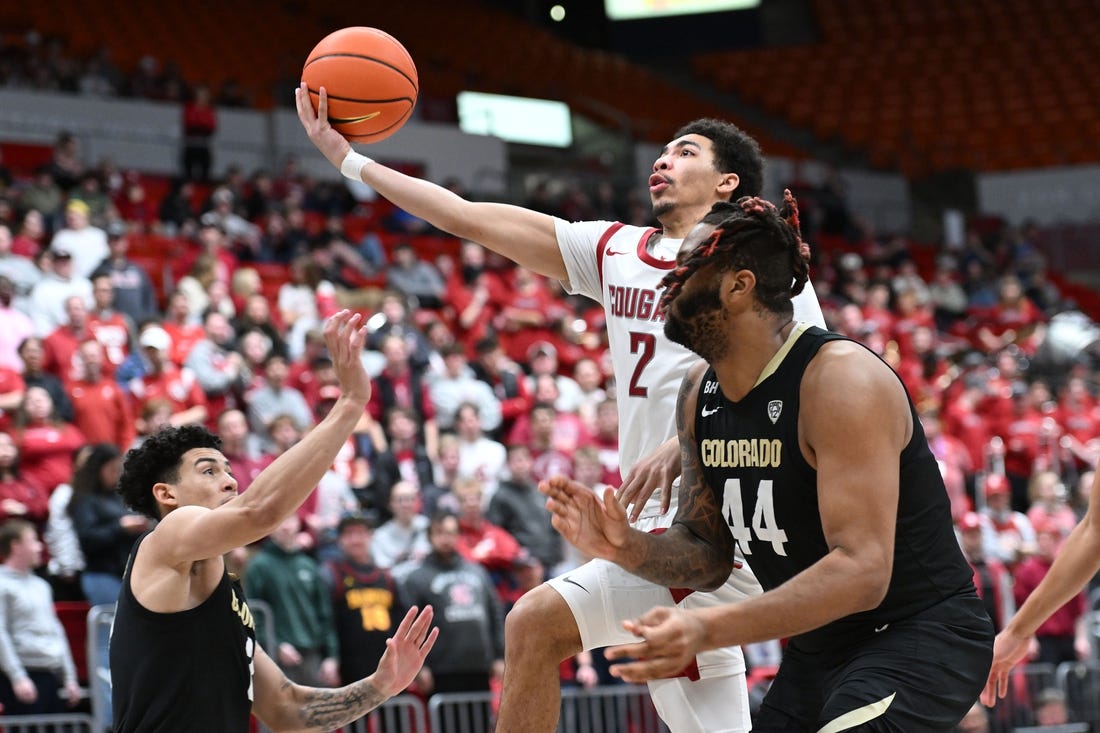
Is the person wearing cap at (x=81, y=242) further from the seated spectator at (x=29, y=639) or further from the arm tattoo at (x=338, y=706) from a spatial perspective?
the arm tattoo at (x=338, y=706)

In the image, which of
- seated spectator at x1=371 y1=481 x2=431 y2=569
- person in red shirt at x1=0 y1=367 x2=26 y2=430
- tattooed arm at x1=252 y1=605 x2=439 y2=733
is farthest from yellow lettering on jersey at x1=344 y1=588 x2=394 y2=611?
tattooed arm at x1=252 y1=605 x2=439 y2=733

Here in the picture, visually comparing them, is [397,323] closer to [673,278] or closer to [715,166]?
[715,166]

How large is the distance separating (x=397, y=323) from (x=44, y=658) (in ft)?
16.9

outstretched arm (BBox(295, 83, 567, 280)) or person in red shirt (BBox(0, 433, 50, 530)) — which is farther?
person in red shirt (BBox(0, 433, 50, 530))

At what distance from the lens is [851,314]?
1599 cm

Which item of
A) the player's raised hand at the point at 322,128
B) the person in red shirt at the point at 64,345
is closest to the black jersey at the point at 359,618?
the person in red shirt at the point at 64,345

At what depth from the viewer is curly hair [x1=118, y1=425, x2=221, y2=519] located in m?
4.88

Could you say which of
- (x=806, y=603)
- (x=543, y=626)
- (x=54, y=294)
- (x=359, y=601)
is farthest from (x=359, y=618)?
(x=806, y=603)

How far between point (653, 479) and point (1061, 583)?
131 cm

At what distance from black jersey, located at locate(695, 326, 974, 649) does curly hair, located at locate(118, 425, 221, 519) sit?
191 cm

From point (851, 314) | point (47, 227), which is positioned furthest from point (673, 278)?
point (851, 314)

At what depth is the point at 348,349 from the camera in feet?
14.4

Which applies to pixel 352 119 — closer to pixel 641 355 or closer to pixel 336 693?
pixel 641 355

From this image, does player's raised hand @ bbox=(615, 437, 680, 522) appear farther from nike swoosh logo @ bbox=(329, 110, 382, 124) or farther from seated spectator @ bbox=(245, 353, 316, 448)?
seated spectator @ bbox=(245, 353, 316, 448)
